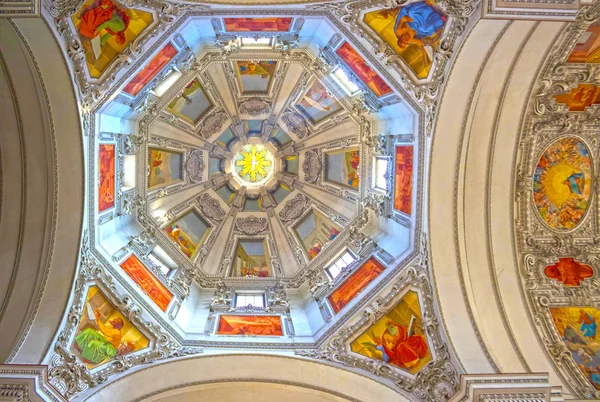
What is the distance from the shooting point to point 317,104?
61.3 ft

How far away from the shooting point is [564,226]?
12.3 meters

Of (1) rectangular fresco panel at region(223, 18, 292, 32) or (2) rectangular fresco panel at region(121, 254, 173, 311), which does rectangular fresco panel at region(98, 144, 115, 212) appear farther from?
(1) rectangular fresco panel at region(223, 18, 292, 32)

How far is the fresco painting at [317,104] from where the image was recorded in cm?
1773

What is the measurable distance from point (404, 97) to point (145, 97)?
852 centimetres

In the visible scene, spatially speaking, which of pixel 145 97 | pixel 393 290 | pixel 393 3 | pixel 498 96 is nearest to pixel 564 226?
pixel 498 96

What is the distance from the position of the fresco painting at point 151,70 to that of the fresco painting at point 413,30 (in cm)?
572

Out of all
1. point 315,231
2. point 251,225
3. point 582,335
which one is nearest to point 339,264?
point 315,231

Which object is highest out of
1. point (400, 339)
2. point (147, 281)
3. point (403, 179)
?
point (403, 179)

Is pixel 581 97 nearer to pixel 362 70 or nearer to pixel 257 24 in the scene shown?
pixel 362 70

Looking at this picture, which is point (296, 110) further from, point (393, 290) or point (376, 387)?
point (376, 387)

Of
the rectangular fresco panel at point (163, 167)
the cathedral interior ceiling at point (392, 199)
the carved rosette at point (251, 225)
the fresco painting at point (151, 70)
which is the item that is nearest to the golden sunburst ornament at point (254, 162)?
the carved rosette at point (251, 225)

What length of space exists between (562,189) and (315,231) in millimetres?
10012

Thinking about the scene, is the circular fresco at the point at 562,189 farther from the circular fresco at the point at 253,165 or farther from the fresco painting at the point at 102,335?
the circular fresco at the point at 253,165

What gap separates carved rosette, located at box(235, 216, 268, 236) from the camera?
20.4 metres
